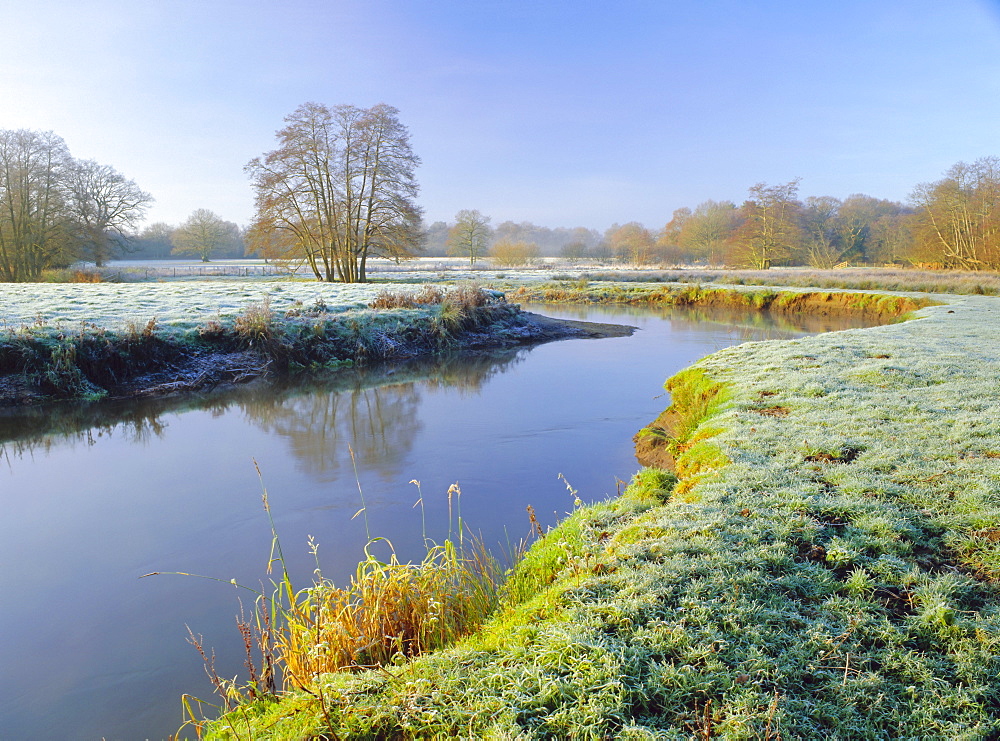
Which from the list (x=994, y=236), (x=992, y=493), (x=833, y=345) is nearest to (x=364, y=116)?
(x=833, y=345)

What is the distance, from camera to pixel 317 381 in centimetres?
1212

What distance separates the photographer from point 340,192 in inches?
1136

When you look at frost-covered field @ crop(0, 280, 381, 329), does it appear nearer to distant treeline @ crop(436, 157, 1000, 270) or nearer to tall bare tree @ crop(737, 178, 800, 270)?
distant treeline @ crop(436, 157, 1000, 270)

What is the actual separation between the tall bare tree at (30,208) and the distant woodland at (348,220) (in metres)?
0.05

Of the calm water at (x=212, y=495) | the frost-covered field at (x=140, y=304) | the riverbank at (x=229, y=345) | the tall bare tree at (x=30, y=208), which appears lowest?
the calm water at (x=212, y=495)

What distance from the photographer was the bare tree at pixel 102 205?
33.9 m

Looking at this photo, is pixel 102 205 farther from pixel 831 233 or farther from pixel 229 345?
pixel 831 233

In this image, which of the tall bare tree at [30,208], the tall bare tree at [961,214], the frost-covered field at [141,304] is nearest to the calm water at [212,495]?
the frost-covered field at [141,304]

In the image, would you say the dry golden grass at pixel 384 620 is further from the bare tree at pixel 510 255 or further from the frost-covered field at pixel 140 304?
the bare tree at pixel 510 255

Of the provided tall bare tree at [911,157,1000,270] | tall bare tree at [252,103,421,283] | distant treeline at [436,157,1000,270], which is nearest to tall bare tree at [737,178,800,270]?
distant treeline at [436,157,1000,270]

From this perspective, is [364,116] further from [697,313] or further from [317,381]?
[317,381]

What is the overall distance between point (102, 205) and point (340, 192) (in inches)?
837

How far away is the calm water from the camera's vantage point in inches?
136

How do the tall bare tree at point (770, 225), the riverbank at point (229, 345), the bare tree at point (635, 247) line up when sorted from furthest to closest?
the bare tree at point (635, 247)
the tall bare tree at point (770, 225)
the riverbank at point (229, 345)
